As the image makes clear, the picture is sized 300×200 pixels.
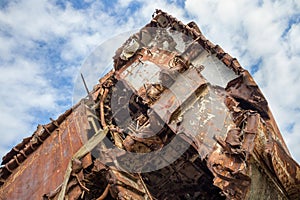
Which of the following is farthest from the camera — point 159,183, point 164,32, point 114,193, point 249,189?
point 164,32

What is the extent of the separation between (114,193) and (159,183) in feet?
4.57

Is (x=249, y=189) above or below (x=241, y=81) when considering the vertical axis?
below

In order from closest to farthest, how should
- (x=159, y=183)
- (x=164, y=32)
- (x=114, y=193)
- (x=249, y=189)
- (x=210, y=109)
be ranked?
(x=249, y=189), (x=114, y=193), (x=210, y=109), (x=159, y=183), (x=164, y=32)

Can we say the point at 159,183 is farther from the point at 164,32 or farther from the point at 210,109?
the point at 164,32

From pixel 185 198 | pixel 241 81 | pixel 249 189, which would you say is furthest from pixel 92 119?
pixel 249 189

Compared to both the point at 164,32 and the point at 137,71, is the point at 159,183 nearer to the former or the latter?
the point at 137,71

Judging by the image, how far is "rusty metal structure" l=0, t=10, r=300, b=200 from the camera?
552cm

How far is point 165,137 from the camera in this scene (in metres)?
Answer: 6.22

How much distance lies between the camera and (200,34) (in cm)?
826

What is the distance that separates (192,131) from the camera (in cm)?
598

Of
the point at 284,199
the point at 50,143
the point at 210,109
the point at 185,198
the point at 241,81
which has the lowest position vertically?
the point at 284,199

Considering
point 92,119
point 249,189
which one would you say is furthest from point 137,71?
point 249,189

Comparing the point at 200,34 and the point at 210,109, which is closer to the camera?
the point at 210,109

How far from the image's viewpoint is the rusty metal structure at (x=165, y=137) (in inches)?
217
